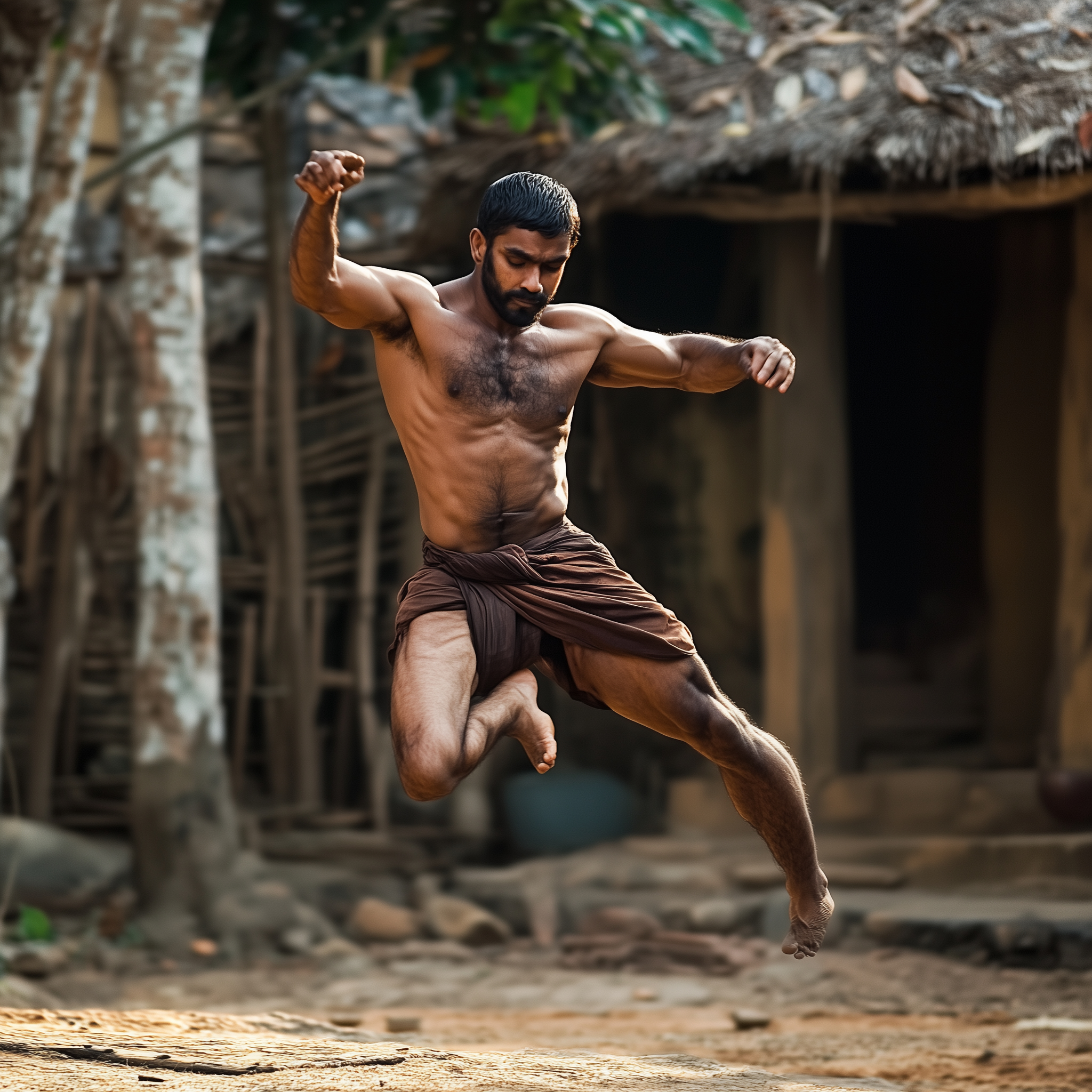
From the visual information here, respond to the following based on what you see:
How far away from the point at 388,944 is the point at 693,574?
116 inches

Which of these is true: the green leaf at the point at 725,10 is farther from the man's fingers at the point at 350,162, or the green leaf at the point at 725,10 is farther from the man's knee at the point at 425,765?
the man's knee at the point at 425,765

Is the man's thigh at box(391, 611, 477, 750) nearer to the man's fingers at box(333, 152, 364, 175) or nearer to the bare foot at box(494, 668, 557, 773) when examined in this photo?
the bare foot at box(494, 668, 557, 773)

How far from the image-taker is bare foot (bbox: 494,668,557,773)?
3.73 metres

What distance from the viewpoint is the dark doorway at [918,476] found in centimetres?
955

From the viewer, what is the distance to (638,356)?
4.02m

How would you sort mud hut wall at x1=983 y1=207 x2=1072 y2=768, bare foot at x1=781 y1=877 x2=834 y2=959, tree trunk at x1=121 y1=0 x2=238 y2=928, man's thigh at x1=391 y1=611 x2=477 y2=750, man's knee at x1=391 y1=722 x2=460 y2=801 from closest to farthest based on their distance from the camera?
man's knee at x1=391 y1=722 x2=460 y2=801, man's thigh at x1=391 y1=611 x2=477 y2=750, bare foot at x1=781 y1=877 x2=834 y2=959, tree trunk at x1=121 y1=0 x2=238 y2=928, mud hut wall at x1=983 y1=207 x2=1072 y2=768

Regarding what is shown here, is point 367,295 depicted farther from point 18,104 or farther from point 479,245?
point 18,104

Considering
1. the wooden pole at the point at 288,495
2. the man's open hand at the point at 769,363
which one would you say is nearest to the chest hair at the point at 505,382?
the man's open hand at the point at 769,363

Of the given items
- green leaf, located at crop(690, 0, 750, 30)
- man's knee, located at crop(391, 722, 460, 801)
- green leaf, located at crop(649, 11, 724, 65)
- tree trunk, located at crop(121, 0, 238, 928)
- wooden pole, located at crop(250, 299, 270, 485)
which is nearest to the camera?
man's knee, located at crop(391, 722, 460, 801)

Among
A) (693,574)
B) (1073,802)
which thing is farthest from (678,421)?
(1073,802)

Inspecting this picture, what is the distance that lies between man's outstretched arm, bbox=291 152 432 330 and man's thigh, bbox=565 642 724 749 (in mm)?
926

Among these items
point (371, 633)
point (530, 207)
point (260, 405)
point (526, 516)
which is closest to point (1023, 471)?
point (371, 633)

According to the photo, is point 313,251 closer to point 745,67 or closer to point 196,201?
point 196,201

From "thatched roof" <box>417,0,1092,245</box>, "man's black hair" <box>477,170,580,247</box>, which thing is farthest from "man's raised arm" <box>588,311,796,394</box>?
"thatched roof" <box>417,0,1092,245</box>
